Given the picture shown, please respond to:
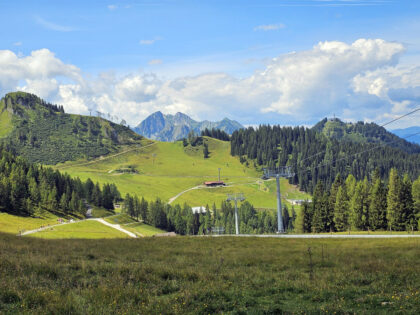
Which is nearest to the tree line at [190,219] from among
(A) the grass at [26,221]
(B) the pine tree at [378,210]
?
(A) the grass at [26,221]

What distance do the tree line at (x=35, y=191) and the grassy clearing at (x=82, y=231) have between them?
67.7 ft

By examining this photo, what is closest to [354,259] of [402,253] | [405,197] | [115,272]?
[402,253]

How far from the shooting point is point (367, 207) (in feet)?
299

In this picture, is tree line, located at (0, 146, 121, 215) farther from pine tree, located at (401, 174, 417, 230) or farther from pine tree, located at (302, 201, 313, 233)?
pine tree, located at (401, 174, 417, 230)

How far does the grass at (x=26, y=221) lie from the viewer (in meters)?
95.9

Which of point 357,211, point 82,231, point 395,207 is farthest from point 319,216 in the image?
point 82,231

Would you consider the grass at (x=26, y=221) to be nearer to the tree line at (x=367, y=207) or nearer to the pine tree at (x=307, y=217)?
the pine tree at (x=307, y=217)

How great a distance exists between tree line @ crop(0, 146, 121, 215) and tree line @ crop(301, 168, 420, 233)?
9339 cm

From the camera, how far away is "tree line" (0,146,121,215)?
12231cm

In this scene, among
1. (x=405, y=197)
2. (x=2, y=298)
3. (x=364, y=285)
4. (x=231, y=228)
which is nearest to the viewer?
(x=2, y=298)

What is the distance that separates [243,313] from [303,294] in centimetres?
396

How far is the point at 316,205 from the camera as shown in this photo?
3846 inches

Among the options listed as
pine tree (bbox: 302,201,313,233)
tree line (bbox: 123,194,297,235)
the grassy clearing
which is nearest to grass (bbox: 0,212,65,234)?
the grassy clearing

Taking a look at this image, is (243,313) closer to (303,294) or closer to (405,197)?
(303,294)
